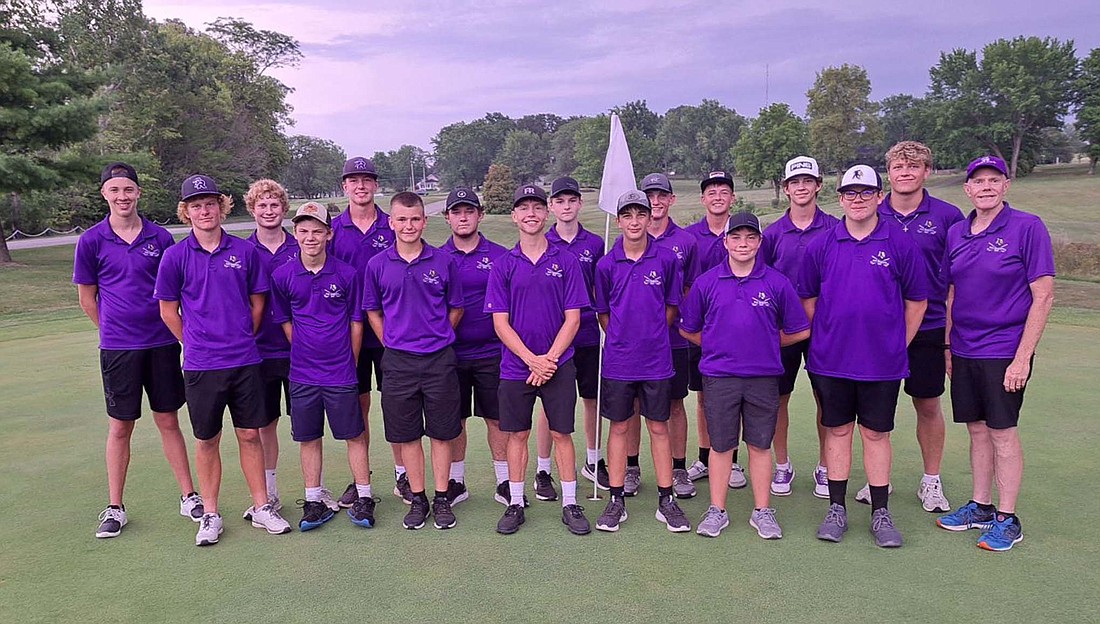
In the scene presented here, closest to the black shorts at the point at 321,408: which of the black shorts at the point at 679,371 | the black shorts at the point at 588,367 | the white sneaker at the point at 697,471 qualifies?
the black shorts at the point at 588,367

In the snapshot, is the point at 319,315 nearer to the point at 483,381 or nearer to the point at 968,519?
the point at 483,381

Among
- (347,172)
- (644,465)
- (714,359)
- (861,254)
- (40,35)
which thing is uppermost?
(40,35)

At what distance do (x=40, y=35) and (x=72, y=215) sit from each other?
643 inches

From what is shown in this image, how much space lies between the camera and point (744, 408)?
428 cm

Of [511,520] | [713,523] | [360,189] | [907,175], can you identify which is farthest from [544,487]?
[907,175]

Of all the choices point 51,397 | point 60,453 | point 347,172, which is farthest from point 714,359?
point 51,397

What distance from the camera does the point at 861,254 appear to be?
13.3 feet

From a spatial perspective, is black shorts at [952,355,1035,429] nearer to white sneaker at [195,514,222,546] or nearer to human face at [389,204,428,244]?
human face at [389,204,428,244]

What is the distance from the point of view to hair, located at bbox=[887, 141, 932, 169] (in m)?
4.34

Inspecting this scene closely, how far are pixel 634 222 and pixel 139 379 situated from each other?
3.08 meters

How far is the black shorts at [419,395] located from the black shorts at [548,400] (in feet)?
1.05

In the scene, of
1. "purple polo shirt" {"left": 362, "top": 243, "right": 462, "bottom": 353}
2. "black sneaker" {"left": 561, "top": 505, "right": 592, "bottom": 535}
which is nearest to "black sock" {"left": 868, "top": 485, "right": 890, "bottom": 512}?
"black sneaker" {"left": 561, "top": 505, "right": 592, "bottom": 535}

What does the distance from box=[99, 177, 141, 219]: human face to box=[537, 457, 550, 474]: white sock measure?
2975 millimetres

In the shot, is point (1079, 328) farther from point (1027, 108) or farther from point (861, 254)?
point (1027, 108)
